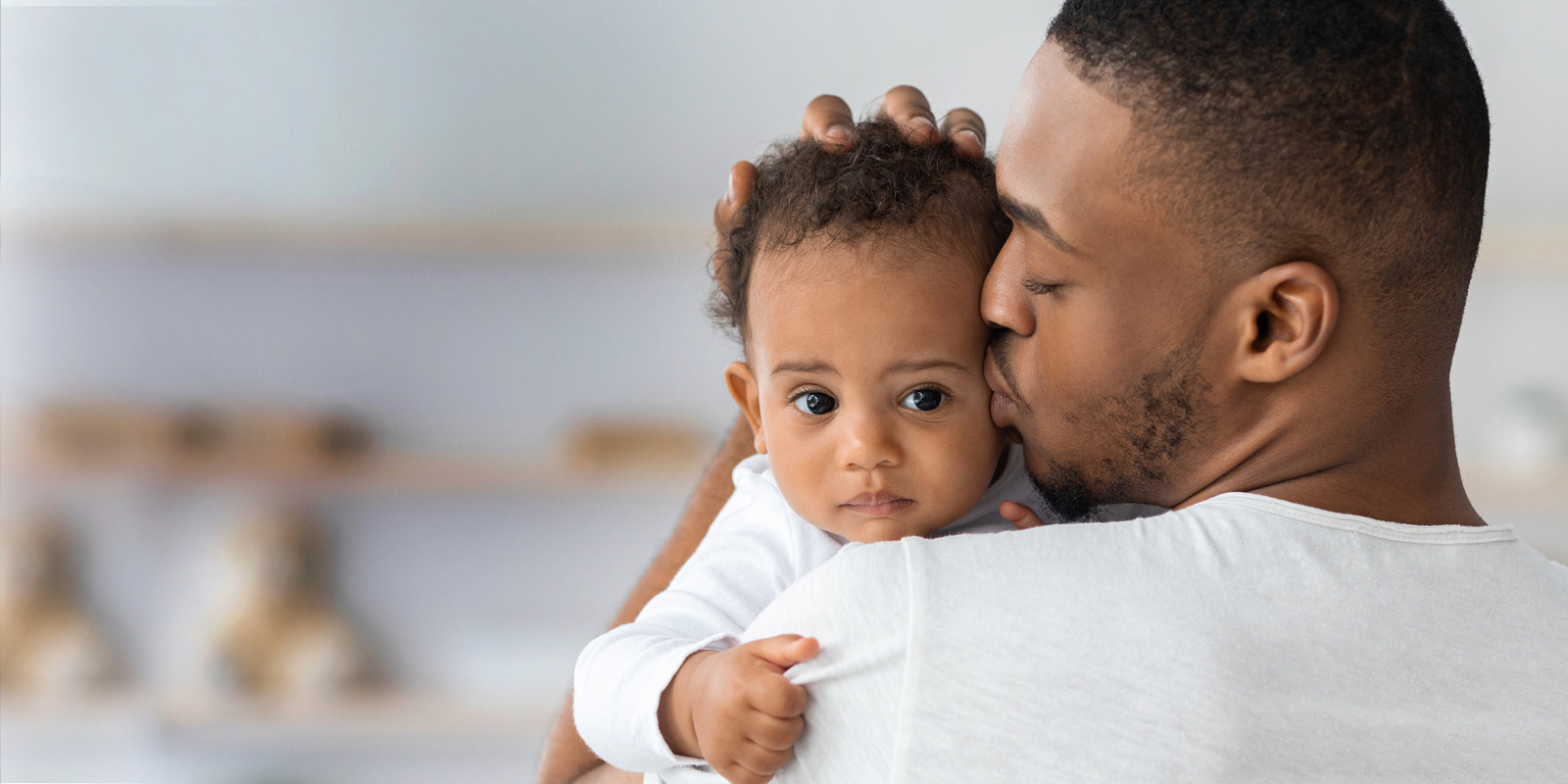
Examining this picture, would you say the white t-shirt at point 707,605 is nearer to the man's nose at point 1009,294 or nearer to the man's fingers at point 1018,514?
the man's fingers at point 1018,514

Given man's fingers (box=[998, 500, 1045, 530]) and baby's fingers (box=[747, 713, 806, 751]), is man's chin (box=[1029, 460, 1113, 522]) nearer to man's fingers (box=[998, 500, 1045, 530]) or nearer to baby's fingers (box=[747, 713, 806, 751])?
man's fingers (box=[998, 500, 1045, 530])

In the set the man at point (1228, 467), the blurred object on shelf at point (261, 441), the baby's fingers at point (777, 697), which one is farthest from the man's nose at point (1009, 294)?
the blurred object on shelf at point (261, 441)

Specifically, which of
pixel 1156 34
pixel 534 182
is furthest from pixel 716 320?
pixel 534 182

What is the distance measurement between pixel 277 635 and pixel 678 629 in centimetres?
234

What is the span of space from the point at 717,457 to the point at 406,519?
6.43ft

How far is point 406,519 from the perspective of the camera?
318 centimetres

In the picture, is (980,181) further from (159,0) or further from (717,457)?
(159,0)

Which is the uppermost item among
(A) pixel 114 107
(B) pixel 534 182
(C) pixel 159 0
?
(C) pixel 159 0

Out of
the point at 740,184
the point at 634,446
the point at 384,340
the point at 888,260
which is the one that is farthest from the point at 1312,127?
the point at 384,340

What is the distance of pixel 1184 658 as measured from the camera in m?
0.72

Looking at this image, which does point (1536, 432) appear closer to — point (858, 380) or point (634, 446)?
point (634, 446)

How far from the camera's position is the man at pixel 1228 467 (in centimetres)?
73

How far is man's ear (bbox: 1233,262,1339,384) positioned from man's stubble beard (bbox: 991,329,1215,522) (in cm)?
4

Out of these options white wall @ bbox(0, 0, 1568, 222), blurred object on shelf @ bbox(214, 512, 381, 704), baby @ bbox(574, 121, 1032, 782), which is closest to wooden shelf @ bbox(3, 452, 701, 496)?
→ blurred object on shelf @ bbox(214, 512, 381, 704)
